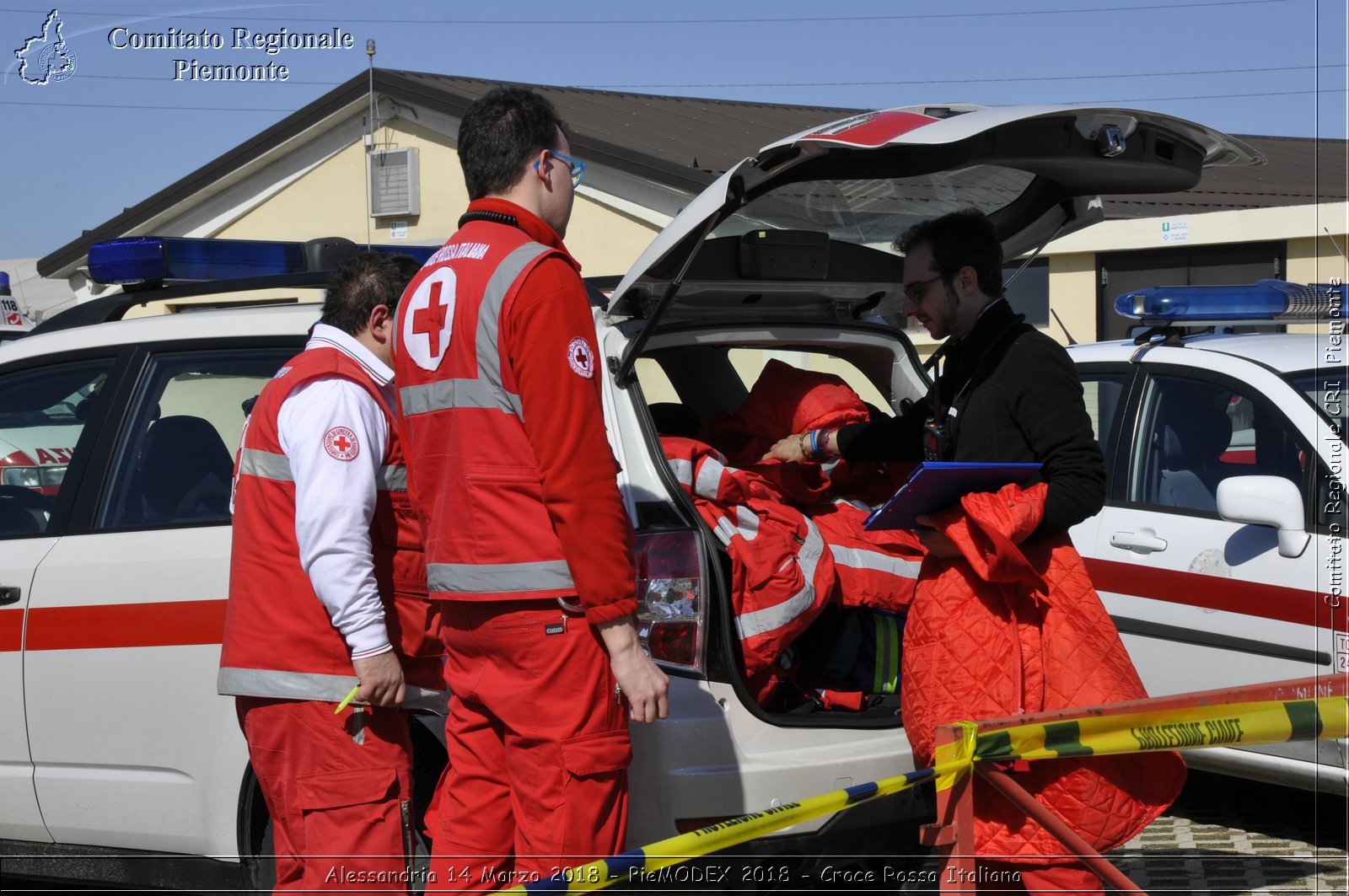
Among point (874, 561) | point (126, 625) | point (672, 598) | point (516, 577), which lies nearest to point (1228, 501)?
point (874, 561)

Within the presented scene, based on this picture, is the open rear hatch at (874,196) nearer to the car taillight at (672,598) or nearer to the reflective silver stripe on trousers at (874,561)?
the car taillight at (672,598)

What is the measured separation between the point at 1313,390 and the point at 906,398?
58.5 inches

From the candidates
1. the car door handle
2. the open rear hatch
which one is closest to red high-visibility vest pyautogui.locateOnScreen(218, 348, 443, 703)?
the open rear hatch

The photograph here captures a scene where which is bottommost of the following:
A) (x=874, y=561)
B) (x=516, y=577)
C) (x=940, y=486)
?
(x=874, y=561)

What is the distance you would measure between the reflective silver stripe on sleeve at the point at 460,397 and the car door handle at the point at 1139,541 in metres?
3.06

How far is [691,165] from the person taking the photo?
1431cm

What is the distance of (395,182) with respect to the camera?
15.9 m

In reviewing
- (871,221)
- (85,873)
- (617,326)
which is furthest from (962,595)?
(85,873)

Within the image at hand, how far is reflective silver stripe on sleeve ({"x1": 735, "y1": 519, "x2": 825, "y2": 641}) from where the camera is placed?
3.39 m

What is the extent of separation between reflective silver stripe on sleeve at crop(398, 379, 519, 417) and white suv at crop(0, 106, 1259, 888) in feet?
2.39

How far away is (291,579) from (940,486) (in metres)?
1.44

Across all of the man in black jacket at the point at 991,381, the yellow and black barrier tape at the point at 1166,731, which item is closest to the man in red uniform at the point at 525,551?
the yellow and black barrier tape at the point at 1166,731

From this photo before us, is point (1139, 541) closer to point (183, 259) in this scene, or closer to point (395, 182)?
point (183, 259)

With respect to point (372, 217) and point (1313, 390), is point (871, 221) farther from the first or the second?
point (372, 217)
